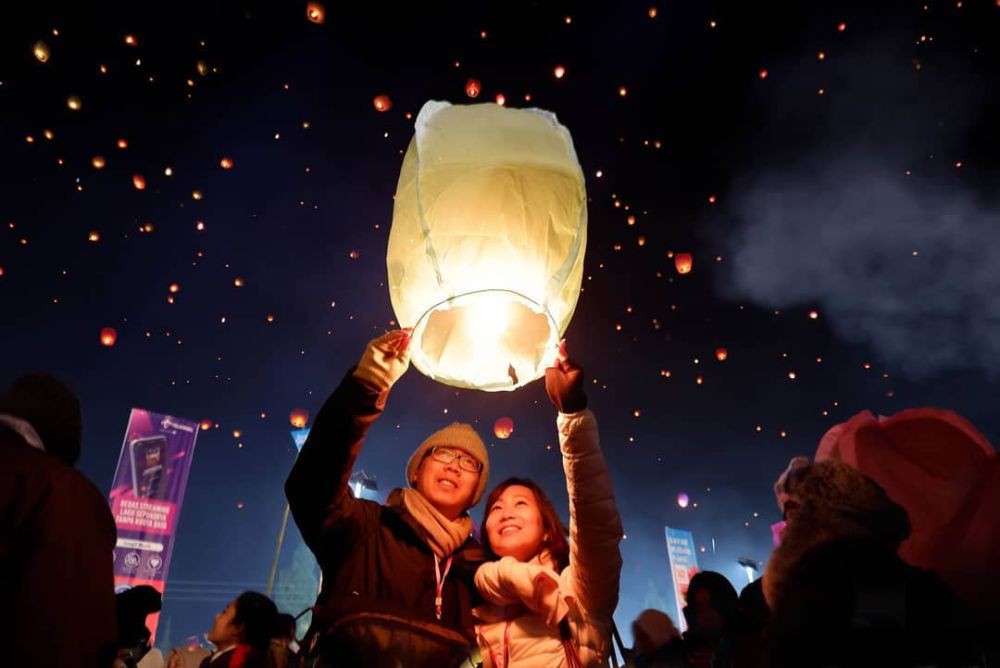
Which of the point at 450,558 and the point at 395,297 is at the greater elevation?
the point at 395,297

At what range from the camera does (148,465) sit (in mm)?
18750

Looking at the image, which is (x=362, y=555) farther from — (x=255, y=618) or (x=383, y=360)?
(x=255, y=618)

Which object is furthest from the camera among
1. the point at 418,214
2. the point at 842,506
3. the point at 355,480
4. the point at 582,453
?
the point at 355,480

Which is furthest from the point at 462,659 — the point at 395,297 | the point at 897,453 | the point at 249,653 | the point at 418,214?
the point at 249,653

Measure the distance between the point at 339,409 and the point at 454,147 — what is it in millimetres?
1058

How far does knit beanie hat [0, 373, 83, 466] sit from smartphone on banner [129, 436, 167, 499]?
1933 centimetres

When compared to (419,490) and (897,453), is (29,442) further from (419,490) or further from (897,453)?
(897,453)

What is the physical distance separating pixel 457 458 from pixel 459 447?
0.07 metres

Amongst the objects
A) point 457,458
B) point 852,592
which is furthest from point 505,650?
point 852,592

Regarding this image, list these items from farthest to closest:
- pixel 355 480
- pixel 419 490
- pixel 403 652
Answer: pixel 355 480, pixel 419 490, pixel 403 652

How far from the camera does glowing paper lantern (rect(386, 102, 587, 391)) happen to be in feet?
6.08

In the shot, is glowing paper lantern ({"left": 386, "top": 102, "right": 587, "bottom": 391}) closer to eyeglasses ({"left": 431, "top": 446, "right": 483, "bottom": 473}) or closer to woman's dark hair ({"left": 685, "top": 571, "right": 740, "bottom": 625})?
eyeglasses ({"left": 431, "top": 446, "right": 483, "bottom": 473})

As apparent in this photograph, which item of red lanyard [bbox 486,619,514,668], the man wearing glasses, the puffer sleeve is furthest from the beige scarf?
the puffer sleeve

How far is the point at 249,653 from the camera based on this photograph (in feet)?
12.1
